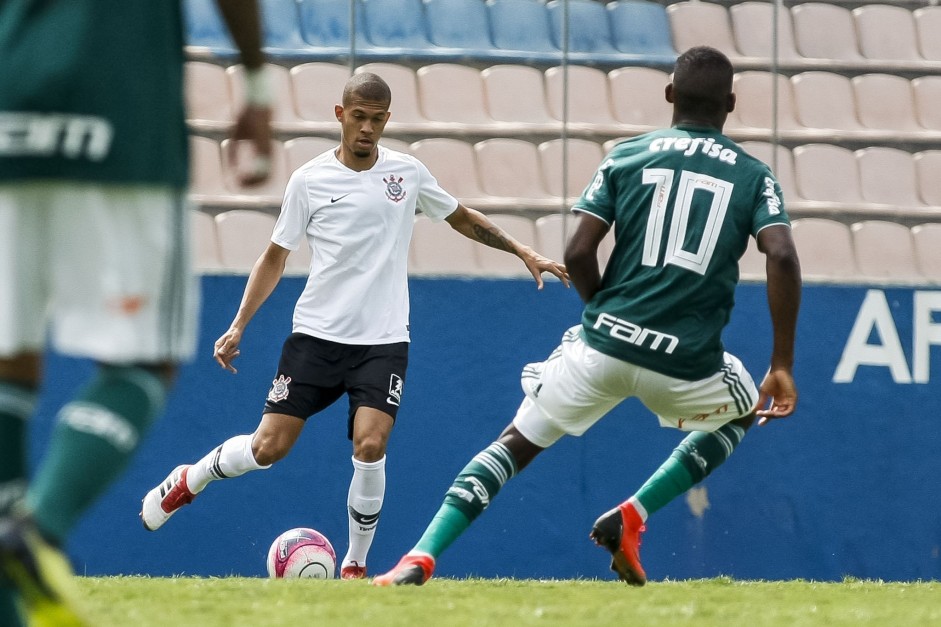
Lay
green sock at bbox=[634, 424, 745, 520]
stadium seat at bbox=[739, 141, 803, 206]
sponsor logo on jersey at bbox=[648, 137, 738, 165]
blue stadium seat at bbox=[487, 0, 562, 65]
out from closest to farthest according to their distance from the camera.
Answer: sponsor logo on jersey at bbox=[648, 137, 738, 165], green sock at bbox=[634, 424, 745, 520], stadium seat at bbox=[739, 141, 803, 206], blue stadium seat at bbox=[487, 0, 562, 65]

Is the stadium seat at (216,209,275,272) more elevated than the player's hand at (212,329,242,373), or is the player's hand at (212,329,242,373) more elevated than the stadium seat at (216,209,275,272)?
the stadium seat at (216,209,275,272)

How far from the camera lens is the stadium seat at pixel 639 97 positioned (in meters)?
8.51

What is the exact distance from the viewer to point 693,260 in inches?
189

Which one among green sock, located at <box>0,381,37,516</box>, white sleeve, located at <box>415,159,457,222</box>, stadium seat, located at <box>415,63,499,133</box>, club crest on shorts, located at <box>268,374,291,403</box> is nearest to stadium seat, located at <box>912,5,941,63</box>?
stadium seat, located at <box>415,63,499,133</box>

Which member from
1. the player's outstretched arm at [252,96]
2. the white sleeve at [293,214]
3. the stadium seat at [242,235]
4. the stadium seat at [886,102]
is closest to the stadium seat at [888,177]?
the stadium seat at [886,102]

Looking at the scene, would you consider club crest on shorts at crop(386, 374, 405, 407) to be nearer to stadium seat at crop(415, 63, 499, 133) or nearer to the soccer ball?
the soccer ball

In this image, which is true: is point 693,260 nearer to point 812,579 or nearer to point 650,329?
point 650,329

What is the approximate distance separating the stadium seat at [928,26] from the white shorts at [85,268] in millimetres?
7636

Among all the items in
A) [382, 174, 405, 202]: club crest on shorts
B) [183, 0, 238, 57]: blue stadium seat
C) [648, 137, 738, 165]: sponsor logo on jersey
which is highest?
[183, 0, 238, 57]: blue stadium seat

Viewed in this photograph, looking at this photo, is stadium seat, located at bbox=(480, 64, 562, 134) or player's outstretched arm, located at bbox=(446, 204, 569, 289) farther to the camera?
stadium seat, located at bbox=(480, 64, 562, 134)

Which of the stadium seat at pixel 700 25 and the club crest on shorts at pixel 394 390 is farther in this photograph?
the stadium seat at pixel 700 25

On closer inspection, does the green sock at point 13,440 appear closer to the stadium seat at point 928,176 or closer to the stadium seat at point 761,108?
the stadium seat at point 761,108

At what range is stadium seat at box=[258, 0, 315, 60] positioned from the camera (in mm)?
8414

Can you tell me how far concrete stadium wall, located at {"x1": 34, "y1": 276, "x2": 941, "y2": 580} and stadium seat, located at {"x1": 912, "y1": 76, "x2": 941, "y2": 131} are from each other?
210cm
